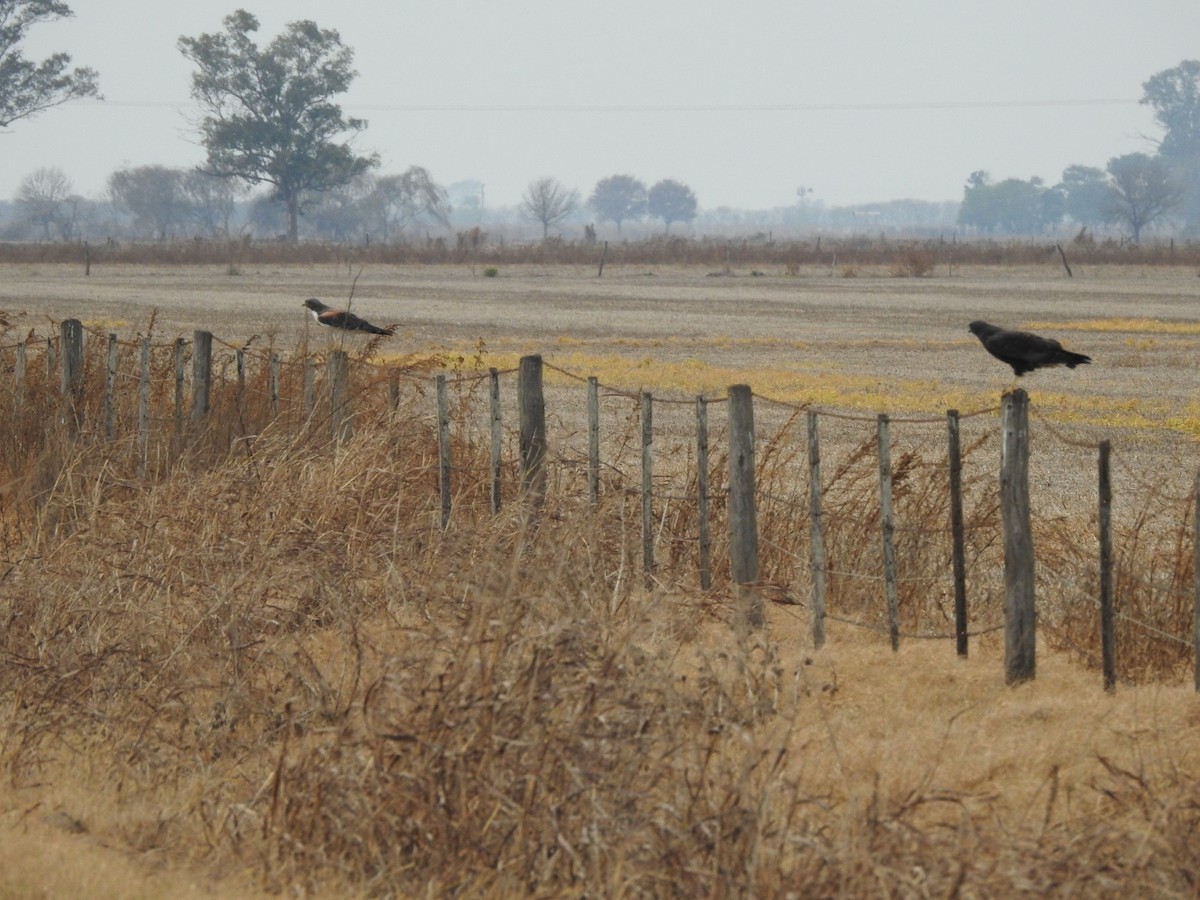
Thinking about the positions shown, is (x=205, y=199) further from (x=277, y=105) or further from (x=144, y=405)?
(x=144, y=405)

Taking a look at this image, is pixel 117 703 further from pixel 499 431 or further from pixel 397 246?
pixel 397 246

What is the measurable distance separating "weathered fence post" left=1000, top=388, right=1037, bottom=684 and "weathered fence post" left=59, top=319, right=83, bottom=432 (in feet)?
23.6

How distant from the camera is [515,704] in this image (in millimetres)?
5129

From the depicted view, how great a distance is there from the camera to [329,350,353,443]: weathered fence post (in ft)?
34.4

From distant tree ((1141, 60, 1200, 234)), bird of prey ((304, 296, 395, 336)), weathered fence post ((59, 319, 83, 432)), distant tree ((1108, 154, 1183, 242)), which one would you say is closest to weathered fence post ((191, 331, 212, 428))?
weathered fence post ((59, 319, 83, 432))

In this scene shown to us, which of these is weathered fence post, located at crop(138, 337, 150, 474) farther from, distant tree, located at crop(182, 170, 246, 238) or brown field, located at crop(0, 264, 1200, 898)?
distant tree, located at crop(182, 170, 246, 238)

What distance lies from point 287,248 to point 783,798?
71.7 meters

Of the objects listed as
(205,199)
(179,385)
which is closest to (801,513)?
(179,385)

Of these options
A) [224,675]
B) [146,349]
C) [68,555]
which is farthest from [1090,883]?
[146,349]

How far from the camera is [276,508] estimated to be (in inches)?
347

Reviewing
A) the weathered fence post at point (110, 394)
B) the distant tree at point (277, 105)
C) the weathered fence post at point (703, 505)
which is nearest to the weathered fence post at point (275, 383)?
the weathered fence post at point (110, 394)

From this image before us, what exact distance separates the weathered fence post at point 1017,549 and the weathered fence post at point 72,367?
7.20 meters

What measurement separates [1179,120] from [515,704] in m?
210

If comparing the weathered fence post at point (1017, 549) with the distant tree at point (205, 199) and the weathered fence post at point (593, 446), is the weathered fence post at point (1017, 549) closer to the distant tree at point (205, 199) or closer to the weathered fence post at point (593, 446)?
the weathered fence post at point (593, 446)
